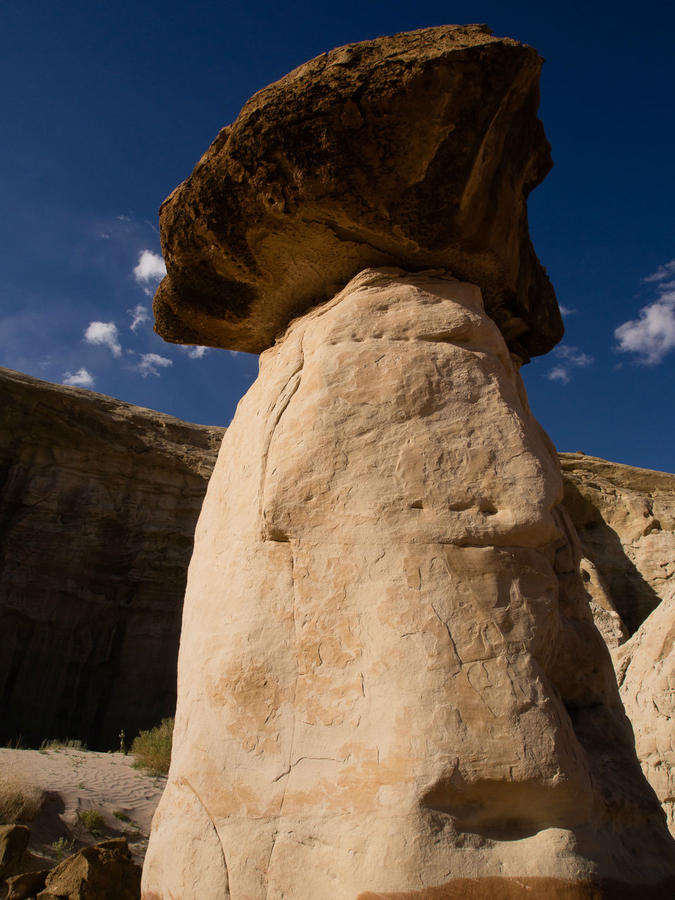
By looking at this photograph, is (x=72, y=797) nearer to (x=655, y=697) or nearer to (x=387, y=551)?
(x=655, y=697)

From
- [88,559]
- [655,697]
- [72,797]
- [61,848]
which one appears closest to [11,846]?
[61,848]

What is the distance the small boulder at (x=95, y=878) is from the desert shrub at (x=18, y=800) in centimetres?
178

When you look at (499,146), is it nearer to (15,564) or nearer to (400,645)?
(400,645)

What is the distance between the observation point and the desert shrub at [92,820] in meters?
5.09

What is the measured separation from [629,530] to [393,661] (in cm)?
1146

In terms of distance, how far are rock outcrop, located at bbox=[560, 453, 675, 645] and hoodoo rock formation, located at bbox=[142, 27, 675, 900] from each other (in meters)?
9.14

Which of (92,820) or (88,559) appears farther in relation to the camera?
(88,559)

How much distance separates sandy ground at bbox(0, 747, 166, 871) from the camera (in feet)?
15.5

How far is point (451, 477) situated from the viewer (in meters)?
2.25

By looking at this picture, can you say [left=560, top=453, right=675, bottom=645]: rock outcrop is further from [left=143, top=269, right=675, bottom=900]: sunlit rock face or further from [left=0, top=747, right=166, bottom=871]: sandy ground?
[left=143, top=269, right=675, bottom=900]: sunlit rock face

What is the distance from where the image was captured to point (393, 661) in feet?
6.51

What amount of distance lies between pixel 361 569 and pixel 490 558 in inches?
16.2

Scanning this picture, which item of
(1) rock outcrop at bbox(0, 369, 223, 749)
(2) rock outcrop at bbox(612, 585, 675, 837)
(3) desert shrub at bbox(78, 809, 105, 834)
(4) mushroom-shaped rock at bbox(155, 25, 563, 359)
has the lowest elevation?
(3) desert shrub at bbox(78, 809, 105, 834)

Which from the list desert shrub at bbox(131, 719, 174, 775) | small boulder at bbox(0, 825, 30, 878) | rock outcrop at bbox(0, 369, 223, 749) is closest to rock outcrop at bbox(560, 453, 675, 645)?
desert shrub at bbox(131, 719, 174, 775)
